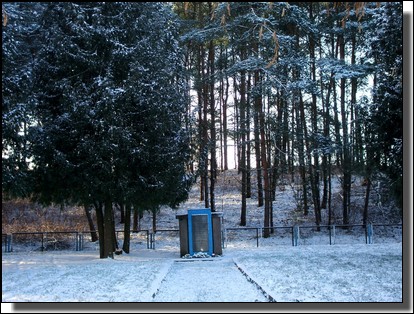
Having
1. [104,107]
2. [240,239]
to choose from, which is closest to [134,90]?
[104,107]

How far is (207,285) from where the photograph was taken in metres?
8.46

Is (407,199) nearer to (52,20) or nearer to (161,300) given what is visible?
(161,300)

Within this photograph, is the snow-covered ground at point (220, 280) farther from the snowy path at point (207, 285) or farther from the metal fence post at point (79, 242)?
the metal fence post at point (79, 242)

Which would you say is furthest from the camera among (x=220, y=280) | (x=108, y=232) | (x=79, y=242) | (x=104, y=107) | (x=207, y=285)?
(x=79, y=242)

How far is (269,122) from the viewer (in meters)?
20.0

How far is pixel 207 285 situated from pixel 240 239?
1196cm

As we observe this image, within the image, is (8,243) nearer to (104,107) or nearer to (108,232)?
(108,232)

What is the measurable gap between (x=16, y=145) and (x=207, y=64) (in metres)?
12.1

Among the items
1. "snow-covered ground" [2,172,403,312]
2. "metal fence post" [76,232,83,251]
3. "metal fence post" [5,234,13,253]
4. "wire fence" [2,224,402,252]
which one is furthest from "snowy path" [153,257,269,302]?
"metal fence post" [5,234,13,253]

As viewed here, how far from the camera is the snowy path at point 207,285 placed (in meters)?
7.18

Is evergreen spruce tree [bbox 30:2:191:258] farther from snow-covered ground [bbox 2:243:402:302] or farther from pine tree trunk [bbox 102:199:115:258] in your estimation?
snow-covered ground [bbox 2:243:402:302]

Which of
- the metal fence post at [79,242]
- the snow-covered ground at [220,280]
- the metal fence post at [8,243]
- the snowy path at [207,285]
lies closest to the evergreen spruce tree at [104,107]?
the snow-covered ground at [220,280]

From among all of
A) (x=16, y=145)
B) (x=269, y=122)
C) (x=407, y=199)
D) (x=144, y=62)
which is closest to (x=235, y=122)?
(x=269, y=122)

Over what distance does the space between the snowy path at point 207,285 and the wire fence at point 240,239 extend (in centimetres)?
661
